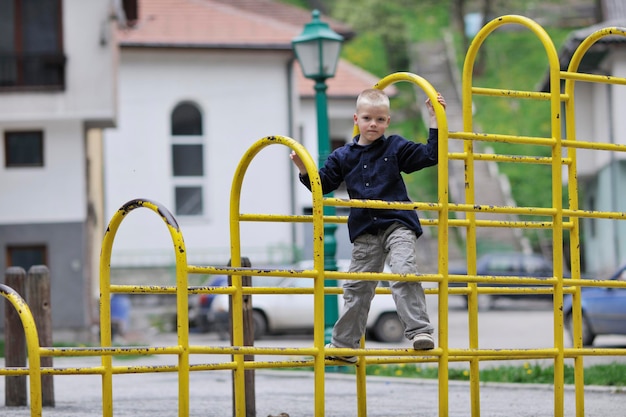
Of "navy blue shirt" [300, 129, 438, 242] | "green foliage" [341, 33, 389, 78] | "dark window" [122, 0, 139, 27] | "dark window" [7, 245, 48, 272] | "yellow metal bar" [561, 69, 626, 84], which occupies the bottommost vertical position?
"dark window" [7, 245, 48, 272]

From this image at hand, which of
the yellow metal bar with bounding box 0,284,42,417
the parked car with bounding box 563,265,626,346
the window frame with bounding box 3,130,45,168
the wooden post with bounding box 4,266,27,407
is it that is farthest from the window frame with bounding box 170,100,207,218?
the yellow metal bar with bounding box 0,284,42,417

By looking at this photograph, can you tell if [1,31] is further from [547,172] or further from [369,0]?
[369,0]

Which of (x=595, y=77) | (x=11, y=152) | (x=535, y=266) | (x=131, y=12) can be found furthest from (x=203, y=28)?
(x=595, y=77)

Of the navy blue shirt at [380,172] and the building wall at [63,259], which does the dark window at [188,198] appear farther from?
the navy blue shirt at [380,172]

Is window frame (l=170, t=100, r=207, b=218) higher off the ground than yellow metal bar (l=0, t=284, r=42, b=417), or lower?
higher

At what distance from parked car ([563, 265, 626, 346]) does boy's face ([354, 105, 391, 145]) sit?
12285mm

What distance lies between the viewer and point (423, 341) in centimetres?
777

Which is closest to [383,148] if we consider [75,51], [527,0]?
[75,51]

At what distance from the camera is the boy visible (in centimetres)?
786

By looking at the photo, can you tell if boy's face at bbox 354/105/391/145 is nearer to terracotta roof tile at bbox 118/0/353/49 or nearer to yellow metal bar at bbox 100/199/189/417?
yellow metal bar at bbox 100/199/189/417

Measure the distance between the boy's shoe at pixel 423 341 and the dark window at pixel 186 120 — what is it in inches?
1126

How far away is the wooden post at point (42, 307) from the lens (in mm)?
11289

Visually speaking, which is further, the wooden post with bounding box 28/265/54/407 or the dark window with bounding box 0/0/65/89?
the dark window with bounding box 0/0/65/89

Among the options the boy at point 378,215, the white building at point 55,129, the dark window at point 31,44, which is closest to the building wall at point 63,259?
the white building at point 55,129
